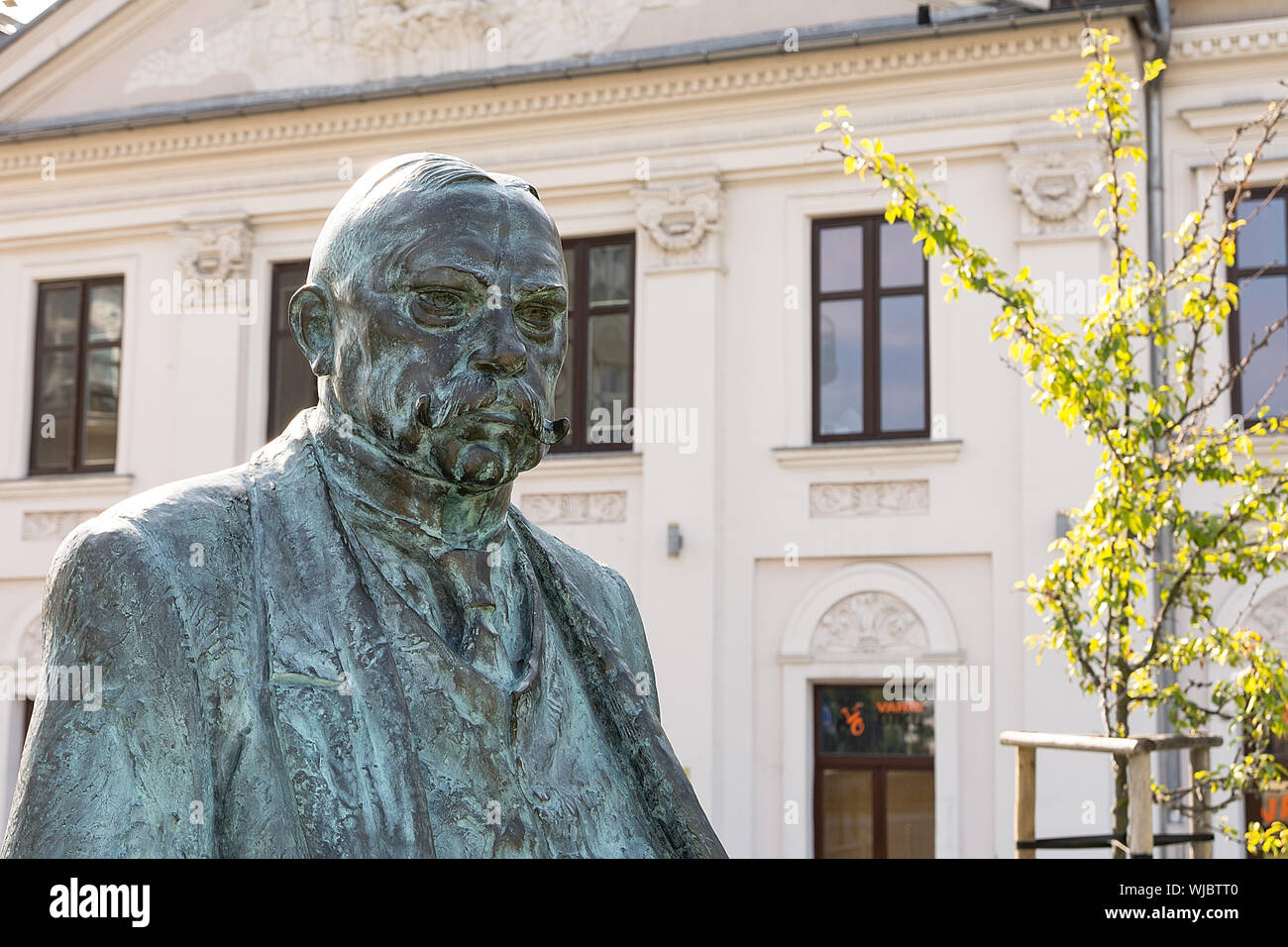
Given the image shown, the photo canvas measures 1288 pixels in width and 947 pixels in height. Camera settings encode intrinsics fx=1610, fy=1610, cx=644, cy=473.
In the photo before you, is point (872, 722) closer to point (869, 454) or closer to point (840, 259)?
point (869, 454)

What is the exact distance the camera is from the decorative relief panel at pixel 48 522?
15.6 m

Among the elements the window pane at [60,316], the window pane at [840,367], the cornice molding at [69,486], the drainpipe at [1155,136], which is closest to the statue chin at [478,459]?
the drainpipe at [1155,136]

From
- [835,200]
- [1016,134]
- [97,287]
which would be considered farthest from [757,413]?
[97,287]

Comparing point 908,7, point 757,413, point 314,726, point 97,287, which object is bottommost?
point 314,726

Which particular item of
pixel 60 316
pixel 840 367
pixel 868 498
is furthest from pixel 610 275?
pixel 60 316

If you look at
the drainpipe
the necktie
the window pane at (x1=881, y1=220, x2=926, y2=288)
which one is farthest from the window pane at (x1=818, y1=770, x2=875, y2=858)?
the necktie

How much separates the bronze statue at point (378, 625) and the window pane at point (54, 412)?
15.0 meters

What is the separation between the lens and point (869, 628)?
13.1 meters

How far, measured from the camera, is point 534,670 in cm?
164

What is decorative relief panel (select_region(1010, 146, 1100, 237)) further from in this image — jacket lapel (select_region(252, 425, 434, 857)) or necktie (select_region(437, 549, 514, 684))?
jacket lapel (select_region(252, 425, 434, 857))

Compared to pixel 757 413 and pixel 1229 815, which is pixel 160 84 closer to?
pixel 757 413

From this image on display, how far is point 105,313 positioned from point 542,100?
4.99m
